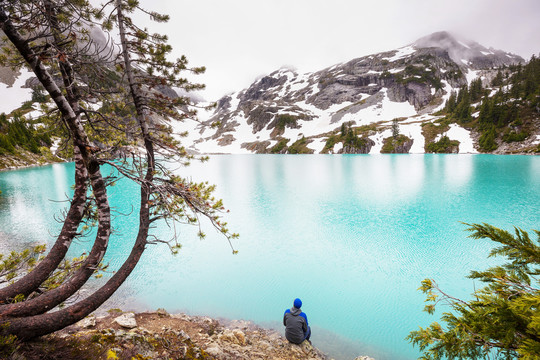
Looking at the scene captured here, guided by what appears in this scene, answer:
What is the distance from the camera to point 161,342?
19.2 feet

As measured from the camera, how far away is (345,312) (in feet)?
34.6

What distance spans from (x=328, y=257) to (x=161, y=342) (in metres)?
11.9

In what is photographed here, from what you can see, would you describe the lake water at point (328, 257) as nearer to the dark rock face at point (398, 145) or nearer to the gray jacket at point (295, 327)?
the gray jacket at point (295, 327)

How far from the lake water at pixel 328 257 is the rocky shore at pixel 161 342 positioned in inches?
64.2

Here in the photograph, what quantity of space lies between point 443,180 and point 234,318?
41.9 meters

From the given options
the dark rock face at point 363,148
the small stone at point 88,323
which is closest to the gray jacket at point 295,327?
the small stone at point 88,323

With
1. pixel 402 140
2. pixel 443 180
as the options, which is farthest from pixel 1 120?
pixel 402 140

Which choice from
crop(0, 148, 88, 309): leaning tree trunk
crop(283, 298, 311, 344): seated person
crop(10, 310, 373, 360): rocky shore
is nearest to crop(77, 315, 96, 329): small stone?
crop(10, 310, 373, 360): rocky shore

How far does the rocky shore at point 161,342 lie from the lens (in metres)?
4.09

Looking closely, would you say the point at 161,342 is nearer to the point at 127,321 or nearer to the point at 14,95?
the point at 127,321

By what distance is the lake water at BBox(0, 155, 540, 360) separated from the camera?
33.9 feet

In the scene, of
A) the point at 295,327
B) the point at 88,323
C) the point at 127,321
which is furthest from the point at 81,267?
the point at 295,327

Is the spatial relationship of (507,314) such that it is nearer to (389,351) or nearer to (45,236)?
(389,351)

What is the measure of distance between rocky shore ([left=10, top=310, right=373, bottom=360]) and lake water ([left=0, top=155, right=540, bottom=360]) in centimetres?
163
